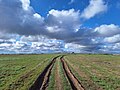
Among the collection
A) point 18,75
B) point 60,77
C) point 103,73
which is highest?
point 18,75

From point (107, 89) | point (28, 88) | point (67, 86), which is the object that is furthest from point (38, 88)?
point (107, 89)

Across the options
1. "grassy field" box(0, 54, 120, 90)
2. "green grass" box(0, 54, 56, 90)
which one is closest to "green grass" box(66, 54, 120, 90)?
"grassy field" box(0, 54, 120, 90)

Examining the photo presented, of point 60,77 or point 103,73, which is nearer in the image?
point 60,77

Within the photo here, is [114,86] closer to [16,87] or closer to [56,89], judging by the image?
[56,89]

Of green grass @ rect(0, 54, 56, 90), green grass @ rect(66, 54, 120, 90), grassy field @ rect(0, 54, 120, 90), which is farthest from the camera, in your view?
green grass @ rect(66, 54, 120, 90)

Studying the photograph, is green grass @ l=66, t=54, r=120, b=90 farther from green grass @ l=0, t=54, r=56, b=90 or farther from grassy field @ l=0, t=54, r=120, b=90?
green grass @ l=0, t=54, r=56, b=90

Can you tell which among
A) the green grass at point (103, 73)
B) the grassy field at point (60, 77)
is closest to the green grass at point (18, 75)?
the grassy field at point (60, 77)

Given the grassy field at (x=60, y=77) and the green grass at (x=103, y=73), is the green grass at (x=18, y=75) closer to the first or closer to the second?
the grassy field at (x=60, y=77)

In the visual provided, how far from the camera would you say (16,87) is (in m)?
21.8

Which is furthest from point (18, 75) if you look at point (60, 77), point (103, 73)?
point (103, 73)

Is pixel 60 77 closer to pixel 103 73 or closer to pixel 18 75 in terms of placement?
pixel 18 75

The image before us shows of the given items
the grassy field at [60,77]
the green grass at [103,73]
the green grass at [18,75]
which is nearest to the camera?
the grassy field at [60,77]

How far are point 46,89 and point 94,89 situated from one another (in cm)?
422

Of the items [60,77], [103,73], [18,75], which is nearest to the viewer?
[60,77]
